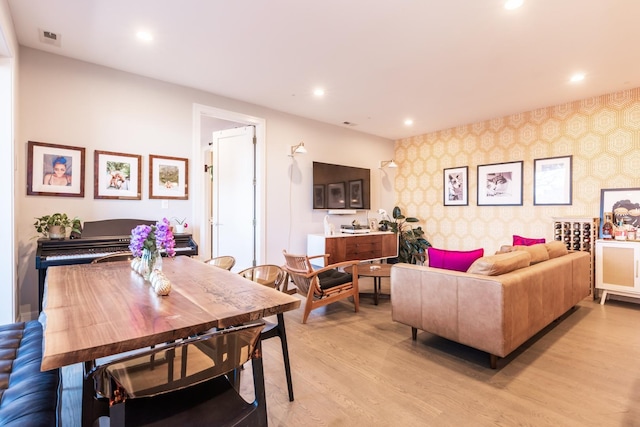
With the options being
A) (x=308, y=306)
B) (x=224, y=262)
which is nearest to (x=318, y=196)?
(x=308, y=306)

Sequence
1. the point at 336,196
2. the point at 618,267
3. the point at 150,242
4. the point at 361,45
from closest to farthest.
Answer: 1. the point at 150,242
2. the point at 361,45
3. the point at 618,267
4. the point at 336,196

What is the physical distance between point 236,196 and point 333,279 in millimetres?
2222

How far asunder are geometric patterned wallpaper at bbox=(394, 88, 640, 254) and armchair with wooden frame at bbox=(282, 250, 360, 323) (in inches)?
125

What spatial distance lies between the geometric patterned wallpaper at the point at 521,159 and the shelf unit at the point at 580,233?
0.28 meters

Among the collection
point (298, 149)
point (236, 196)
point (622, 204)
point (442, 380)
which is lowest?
point (442, 380)

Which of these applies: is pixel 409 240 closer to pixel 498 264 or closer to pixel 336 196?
pixel 336 196

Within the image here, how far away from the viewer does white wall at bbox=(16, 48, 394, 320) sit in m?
3.05

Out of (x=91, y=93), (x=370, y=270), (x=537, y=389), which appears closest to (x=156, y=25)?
(x=91, y=93)

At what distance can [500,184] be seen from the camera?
5238mm

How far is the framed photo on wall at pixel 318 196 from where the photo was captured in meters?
5.39

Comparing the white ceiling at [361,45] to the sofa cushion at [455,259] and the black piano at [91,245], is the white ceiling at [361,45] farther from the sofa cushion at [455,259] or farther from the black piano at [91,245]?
the sofa cushion at [455,259]

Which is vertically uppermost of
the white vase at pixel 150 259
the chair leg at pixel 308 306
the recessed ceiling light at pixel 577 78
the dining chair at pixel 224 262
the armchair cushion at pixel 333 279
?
the recessed ceiling light at pixel 577 78

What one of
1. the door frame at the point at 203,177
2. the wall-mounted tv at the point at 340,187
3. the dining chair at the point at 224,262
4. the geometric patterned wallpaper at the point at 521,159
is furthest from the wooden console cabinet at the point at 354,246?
the dining chair at the point at 224,262

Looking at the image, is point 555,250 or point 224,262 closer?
point 224,262
